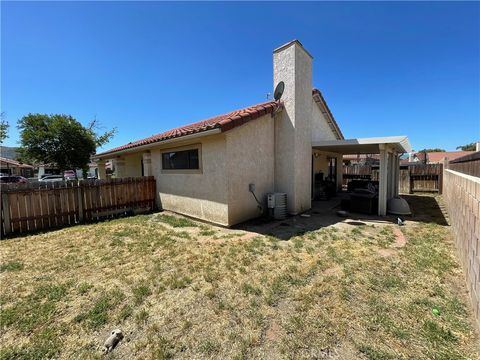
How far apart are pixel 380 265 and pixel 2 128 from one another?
26164mm

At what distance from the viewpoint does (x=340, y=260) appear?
168 inches

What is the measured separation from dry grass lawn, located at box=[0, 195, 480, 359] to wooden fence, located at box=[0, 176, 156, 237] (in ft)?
5.31

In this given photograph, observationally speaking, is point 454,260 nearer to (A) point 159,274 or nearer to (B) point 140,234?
(A) point 159,274

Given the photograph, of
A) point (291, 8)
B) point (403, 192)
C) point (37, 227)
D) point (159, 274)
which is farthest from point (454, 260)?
point (403, 192)

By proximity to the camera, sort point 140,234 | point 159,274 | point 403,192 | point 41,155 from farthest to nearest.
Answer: point 41,155 → point 403,192 → point 140,234 → point 159,274

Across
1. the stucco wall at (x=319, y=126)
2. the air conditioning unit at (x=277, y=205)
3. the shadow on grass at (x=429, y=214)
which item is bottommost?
the shadow on grass at (x=429, y=214)

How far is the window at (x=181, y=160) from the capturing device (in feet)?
24.7

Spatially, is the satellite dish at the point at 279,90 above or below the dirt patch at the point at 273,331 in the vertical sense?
above

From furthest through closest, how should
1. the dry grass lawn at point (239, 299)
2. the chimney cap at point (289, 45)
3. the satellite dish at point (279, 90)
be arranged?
the satellite dish at point (279, 90), the chimney cap at point (289, 45), the dry grass lawn at point (239, 299)

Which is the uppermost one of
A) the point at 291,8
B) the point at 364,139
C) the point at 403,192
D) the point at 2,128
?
the point at 291,8

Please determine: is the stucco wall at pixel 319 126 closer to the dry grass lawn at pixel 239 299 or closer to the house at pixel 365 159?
the dry grass lawn at pixel 239 299

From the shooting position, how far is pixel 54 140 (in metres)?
19.9

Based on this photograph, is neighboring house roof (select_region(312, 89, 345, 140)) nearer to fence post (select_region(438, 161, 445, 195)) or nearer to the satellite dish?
the satellite dish

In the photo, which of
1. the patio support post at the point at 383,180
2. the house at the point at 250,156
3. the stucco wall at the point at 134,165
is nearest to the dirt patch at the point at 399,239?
the patio support post at the point at 383,180
